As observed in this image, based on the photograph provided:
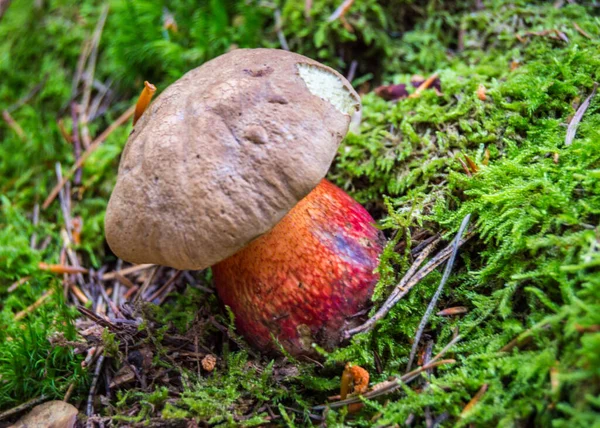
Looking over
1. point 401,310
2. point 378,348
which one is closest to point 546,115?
point 401,310

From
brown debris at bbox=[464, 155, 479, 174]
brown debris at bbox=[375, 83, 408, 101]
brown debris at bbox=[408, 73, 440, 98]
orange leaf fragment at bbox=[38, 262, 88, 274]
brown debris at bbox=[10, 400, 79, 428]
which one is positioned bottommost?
brown debris at bbox=[10, 400, 79, 428]

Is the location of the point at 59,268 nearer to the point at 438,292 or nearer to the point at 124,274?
the point at 124,274

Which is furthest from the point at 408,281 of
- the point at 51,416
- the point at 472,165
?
the point at 51,416

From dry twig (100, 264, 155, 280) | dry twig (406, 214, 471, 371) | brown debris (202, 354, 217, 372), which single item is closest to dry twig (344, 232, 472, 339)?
dry twig (406, 214, 471, 371)

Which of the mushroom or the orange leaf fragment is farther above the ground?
the mushroom

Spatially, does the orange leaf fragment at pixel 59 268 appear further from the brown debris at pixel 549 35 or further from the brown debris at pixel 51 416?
the brown debris at pixel 549 35

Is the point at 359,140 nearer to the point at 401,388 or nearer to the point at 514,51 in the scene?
the point at 514,51

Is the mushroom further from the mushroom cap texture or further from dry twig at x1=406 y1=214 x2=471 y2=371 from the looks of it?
dry twig at x1=406 y1=214 x2=471 y2=371
